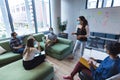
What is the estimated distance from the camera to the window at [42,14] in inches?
161

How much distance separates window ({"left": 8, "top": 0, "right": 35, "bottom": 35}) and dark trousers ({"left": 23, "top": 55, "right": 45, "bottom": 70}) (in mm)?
2171

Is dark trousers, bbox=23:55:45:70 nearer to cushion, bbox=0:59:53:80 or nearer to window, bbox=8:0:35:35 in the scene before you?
cushion, bbox=0:59:53:80

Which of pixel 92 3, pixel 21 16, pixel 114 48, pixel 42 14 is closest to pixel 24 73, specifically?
pixel 114 48

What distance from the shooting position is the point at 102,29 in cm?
312

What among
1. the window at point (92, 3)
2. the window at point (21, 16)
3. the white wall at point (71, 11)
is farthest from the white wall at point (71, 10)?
the window at point (21, 16)

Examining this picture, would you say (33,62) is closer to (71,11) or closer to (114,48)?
(114,48)

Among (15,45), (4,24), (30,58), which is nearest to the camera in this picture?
(30,58)

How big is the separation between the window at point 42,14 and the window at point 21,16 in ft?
1.18

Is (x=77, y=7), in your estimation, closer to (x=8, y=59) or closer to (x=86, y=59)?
(x=86, y=59)

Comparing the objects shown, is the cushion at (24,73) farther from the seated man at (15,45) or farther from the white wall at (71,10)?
the white wall at (71,10)

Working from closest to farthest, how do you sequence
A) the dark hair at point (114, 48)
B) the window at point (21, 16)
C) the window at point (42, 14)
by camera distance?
the dark hair at point (114, 48), the window at point (21, 16), the window at point (42, 14)

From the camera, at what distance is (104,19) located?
9.86ft

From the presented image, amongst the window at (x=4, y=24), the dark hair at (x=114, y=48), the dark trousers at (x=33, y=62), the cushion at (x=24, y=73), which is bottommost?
the cushion at (x=24, y=73)

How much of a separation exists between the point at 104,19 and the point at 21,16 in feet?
10.7
